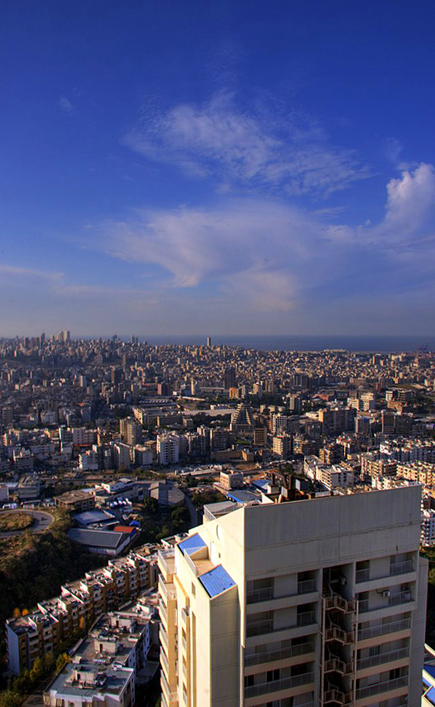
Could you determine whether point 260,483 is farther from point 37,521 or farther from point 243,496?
point 37,521

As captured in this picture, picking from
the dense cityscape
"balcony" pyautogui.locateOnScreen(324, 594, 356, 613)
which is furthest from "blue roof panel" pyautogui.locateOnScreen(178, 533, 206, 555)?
"balcony" pyautogui.locateOnScreen(324, 594, 356, 613)

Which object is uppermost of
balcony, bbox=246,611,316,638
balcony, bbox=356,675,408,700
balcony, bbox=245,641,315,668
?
balcony, bbox=246,611,316,638

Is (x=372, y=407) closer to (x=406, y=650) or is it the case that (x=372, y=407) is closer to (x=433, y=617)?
(x=433, y=617)

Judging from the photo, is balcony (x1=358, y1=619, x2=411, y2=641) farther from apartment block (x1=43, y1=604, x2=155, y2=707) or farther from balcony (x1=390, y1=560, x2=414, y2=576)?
apartment block (x1=43, y1=604, x2=155, y2=707)

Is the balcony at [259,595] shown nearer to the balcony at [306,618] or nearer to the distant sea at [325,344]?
the balcony at [306,618]

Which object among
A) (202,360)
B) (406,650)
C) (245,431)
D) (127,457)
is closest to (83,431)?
(127,457)
